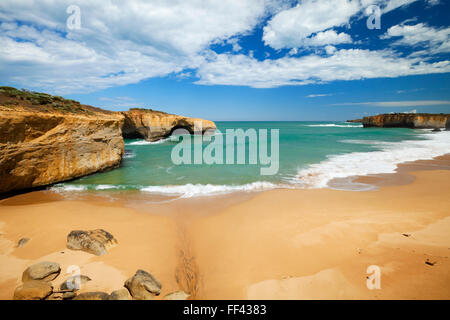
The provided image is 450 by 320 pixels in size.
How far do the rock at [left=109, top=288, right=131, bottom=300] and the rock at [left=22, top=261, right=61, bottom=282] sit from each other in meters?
1.14

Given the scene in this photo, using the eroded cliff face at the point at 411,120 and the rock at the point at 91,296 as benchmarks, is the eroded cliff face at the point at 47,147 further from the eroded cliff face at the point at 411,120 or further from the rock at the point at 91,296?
the eroded cliff face at the point at 411,120

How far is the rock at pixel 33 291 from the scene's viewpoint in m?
2.55

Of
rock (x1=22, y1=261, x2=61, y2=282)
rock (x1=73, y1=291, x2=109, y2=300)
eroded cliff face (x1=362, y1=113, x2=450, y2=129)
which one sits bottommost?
rock (x1=73, y1=291, x2=109, y2=300)

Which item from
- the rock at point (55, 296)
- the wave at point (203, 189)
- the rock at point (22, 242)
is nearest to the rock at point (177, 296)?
the rock at point (55, 296)

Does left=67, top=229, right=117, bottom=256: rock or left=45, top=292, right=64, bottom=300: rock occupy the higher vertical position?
left=67, top=229, right=117, bottom=256: rock

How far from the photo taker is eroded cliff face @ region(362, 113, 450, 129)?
160 feet

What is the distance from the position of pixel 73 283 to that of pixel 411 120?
73482mm

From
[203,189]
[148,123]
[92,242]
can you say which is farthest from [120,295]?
[148,123]

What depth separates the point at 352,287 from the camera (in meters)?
2.79

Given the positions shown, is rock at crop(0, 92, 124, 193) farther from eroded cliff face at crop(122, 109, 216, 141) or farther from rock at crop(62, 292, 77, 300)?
eroded cliff face at crop(122, 109, 216, 141)

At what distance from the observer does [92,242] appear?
3760mm

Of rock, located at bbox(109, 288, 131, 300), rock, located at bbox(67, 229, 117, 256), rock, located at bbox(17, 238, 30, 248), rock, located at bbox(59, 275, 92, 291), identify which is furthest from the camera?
rock, located at bbox(17, 238, 30, 248)

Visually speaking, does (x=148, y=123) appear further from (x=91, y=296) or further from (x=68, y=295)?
(x=91, y=296)

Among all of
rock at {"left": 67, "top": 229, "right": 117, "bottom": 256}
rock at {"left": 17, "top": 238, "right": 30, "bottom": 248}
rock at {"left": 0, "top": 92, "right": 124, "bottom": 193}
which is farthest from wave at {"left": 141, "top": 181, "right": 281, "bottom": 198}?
rock at {"left": 17, "top": 238, "right": 30, "bottom": 248}
